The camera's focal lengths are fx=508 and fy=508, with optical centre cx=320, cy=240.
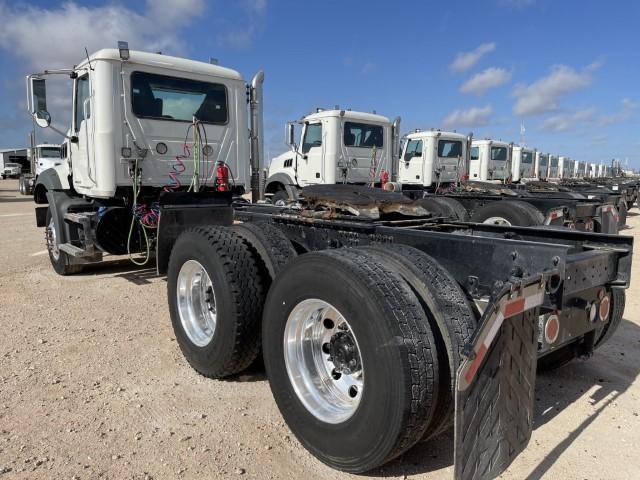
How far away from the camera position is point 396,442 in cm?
223

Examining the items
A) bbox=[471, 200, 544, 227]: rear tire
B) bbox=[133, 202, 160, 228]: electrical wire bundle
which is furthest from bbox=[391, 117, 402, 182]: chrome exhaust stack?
bbox=[133, 202, 160, 228]: electrical wire bundle

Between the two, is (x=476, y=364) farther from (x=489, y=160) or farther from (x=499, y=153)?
(x=499, y=153)

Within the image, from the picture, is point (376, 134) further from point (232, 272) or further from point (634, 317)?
point (232, 272)

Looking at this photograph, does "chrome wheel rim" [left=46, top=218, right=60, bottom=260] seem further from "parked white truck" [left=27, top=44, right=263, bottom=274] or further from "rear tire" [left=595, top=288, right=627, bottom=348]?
"rear tire" [left=595, top=288, right=627, bottom=348]

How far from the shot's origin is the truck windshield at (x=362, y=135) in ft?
38.8

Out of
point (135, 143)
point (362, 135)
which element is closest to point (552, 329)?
point (135, 143)

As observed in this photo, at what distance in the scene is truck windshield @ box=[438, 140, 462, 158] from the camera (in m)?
15.2

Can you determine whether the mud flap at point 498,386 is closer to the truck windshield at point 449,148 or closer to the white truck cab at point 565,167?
the truck windshield at point 449,148

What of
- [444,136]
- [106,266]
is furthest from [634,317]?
[444,136]

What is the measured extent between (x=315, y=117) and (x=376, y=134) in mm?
1701

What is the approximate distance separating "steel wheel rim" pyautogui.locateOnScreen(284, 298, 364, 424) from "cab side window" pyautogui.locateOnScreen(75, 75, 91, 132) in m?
4.90

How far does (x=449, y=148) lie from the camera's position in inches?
607

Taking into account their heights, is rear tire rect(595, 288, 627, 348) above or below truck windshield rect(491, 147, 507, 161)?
below

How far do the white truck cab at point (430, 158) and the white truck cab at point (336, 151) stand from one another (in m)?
2.48
